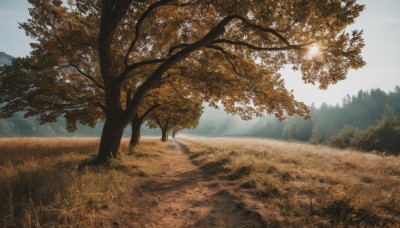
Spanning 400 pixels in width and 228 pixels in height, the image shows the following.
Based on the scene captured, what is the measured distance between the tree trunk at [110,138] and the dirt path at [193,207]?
10.4ft

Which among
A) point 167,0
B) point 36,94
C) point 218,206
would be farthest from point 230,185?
point 36,94

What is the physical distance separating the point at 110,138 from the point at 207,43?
5852 millimetres

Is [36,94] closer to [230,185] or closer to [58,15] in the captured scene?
[58,15]

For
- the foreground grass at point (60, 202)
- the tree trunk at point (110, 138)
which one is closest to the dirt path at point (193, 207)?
the foreground grass at point (60, 202)

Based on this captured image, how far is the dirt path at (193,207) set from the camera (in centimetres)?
454

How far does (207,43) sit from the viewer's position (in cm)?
879

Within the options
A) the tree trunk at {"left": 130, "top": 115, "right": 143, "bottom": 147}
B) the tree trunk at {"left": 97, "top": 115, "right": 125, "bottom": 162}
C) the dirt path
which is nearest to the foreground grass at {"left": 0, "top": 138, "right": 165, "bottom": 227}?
the dirt path

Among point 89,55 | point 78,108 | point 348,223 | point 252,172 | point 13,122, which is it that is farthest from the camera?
point 13,122

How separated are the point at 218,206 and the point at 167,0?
7.26m

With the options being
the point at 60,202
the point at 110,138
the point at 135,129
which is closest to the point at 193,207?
the point at 60,202

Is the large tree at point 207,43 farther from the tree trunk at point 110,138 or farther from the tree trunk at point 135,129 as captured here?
the tree trunk at point 135,129

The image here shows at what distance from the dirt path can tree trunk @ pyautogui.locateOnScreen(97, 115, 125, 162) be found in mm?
3163

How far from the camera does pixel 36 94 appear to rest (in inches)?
530

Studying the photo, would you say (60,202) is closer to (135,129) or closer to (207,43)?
(207,43)
